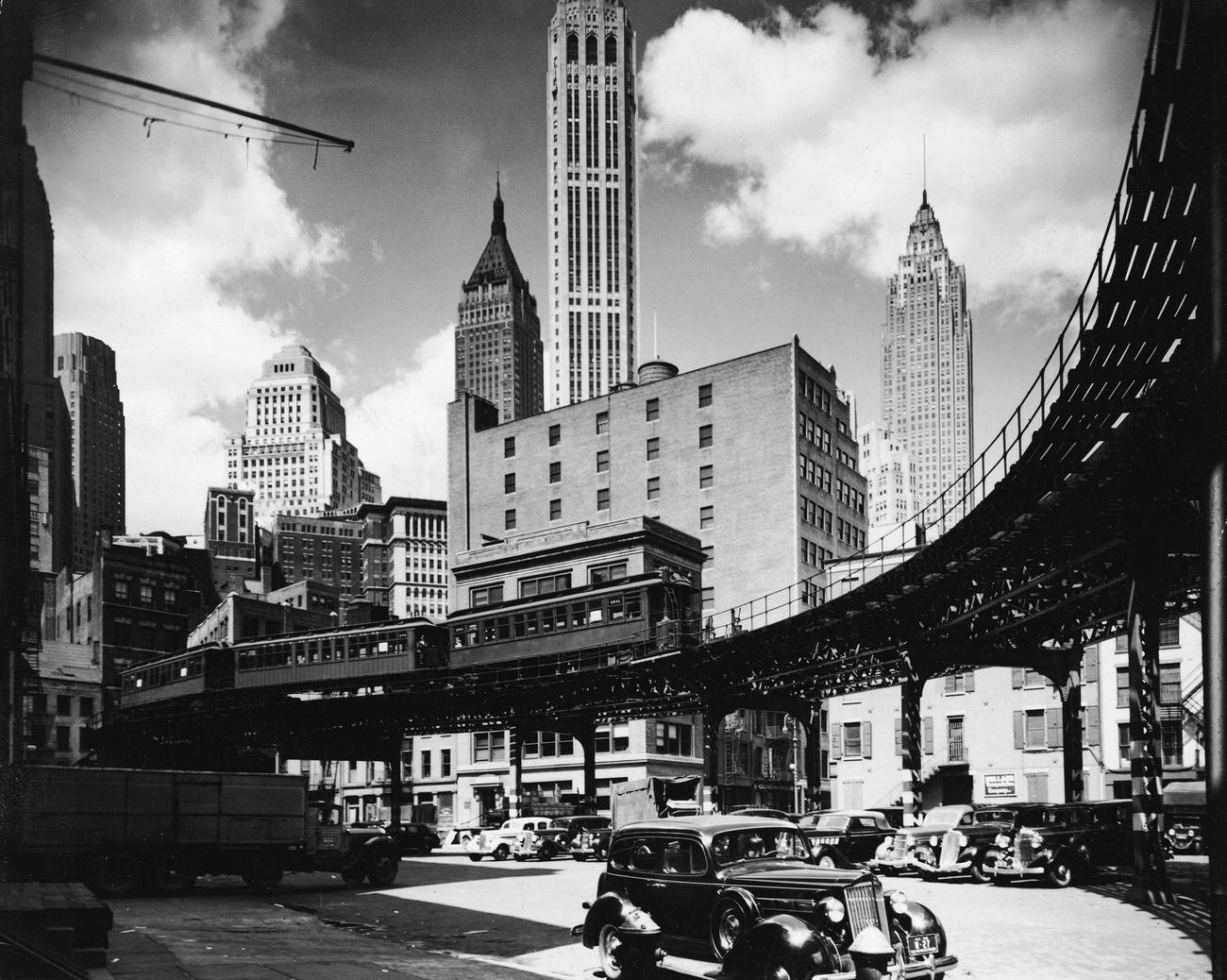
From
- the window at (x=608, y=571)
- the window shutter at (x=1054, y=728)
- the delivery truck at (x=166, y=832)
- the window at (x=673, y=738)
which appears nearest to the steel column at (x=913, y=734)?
the delivery truck at (x=166, y=832)

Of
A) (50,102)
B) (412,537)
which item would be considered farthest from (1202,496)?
(412,537)

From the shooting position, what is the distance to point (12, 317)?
17547mm

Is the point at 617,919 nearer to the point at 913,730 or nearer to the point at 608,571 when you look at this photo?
the point at 913,730

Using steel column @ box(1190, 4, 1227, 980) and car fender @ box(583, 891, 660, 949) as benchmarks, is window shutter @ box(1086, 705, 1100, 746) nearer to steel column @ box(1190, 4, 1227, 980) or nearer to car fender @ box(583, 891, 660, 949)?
car fender @ box(583, 891, 660, 949)

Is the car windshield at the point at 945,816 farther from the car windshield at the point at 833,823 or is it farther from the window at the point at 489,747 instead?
the window at the point at 489,747

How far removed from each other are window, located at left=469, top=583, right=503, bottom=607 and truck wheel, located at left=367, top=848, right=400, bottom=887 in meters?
45.3

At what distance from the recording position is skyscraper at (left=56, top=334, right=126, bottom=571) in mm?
17266

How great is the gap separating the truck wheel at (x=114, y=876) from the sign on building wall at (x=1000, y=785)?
44.8 m

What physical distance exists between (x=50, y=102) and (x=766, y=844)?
1283cm

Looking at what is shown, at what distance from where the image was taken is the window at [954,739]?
2373 inches

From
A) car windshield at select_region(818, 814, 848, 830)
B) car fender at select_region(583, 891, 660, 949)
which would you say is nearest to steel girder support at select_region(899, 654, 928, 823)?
car windshield at select_region(818, 814, 848, 830)

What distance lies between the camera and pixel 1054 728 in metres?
57.1

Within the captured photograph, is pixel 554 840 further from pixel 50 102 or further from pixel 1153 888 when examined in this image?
pixel 50 102

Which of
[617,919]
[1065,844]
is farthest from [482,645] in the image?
[617,919]
